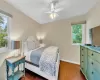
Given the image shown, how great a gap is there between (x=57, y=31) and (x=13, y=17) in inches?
92.7

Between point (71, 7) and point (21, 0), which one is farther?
point (71, 7)

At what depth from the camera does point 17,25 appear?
3316 millimetres

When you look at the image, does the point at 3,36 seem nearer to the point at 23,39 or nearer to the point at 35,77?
the point at 23,39

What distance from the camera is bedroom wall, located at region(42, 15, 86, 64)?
4.26m

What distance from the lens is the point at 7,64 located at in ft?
8.32

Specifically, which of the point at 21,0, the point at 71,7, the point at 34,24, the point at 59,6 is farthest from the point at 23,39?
the point at 71,7

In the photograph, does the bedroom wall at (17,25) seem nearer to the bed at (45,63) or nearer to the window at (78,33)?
the bed at (45,63)

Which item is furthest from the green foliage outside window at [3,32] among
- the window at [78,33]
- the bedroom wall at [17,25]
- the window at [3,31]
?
the window at [78,33]

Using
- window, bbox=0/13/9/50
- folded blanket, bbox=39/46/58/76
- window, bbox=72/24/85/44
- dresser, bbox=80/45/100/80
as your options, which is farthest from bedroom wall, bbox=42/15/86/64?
window, bbox=0/13/9/50

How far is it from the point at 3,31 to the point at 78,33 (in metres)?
3.13

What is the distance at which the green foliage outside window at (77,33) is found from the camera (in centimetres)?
420

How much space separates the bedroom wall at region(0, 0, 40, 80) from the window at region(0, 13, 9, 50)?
6.8 inches

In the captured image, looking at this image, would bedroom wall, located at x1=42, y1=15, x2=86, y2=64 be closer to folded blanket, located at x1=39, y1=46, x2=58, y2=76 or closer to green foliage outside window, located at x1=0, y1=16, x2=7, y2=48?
folded blanket, located at x1=39, y1=46, x2=58, y2=76

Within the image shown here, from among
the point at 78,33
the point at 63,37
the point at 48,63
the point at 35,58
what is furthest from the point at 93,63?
the point at 63,37
